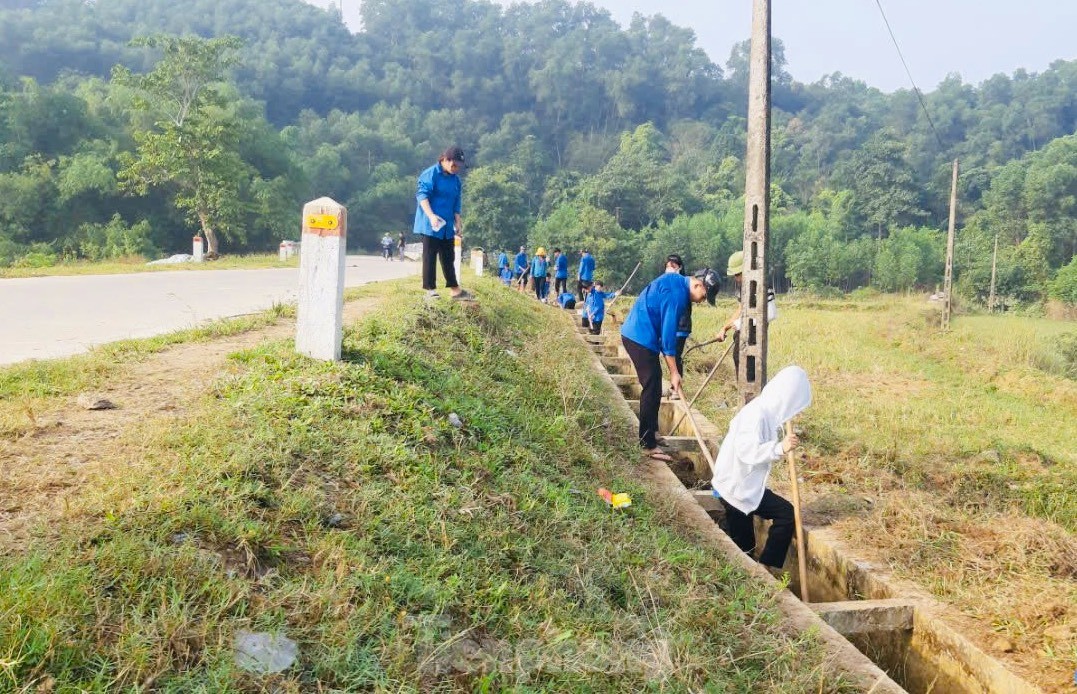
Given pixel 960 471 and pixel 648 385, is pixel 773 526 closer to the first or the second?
pixel 648 385

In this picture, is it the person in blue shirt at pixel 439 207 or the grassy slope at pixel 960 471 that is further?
the person in blue shirt at pixel 439 207

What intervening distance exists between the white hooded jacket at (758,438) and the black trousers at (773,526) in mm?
141

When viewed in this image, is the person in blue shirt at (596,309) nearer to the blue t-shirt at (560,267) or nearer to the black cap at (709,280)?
the blue t-shirt at (560,267)

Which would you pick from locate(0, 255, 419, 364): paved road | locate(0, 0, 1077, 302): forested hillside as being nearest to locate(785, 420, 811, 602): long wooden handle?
locate(0, 255, 419, 364): paved road

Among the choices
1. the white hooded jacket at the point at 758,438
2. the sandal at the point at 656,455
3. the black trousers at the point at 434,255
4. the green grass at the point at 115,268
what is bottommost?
the sandal at the point at 656,455

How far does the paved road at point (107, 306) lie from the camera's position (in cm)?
598

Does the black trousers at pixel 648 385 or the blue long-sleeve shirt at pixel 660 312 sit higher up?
the blue long-sleeve shirt at pixel 660 312

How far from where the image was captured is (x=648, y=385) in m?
6.68

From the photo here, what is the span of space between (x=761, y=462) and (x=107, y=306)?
23.6 ft

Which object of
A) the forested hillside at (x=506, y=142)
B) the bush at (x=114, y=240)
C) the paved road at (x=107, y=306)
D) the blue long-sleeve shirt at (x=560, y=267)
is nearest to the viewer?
the paved road at (x=107, y=306)

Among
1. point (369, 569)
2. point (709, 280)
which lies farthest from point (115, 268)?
point (369, 569)

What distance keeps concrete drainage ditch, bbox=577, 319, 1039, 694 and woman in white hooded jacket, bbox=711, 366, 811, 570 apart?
0.88 ft

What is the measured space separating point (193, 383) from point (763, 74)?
256 inches

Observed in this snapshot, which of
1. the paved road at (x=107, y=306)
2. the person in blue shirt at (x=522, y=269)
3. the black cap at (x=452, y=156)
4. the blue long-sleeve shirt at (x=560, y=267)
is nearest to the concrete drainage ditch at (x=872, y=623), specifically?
the black cap at (x=452, y=156)
